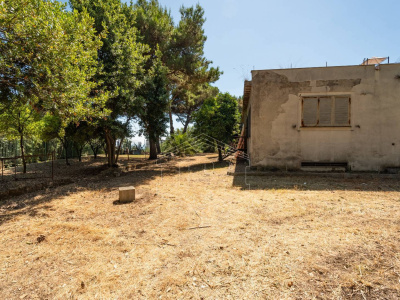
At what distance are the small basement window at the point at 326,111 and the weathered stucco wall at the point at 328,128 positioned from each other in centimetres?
19

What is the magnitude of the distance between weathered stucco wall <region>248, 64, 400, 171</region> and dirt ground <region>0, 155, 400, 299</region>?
3.14m

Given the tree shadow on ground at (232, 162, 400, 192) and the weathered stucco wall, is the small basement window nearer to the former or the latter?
the weathered stucco wall

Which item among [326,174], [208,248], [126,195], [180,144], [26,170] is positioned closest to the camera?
[208,248]

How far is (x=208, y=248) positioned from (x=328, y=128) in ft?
26.2

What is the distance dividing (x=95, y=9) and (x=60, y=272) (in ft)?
38.1

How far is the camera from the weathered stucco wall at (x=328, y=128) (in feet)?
27.7

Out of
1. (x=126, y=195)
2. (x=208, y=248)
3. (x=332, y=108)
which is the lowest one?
(x=208, y=248)

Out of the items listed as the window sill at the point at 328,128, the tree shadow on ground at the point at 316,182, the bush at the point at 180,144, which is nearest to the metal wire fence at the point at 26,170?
the tree shadow on ground at the point at 316,182

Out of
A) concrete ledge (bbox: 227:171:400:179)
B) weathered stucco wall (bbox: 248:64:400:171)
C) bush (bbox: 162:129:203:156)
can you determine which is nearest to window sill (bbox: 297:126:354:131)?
weathered stucco wall (bbox: 248:64:400:171)

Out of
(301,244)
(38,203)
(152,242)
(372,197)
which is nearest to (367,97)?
(372,197)

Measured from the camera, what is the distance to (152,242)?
3.47m

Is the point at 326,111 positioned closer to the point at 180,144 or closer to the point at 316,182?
the point at 316,182

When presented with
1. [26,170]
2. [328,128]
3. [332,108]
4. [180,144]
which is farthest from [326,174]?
[26,170]

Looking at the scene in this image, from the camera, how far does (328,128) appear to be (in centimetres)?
864
